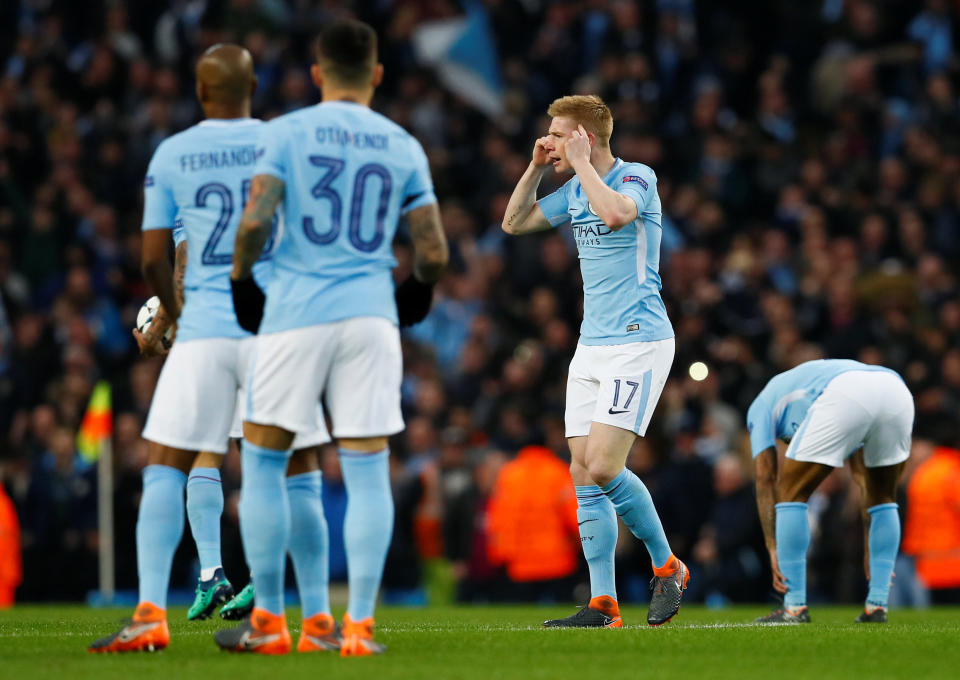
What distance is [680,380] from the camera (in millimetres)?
16172

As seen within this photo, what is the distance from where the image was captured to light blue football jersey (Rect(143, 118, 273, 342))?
698 centimetres

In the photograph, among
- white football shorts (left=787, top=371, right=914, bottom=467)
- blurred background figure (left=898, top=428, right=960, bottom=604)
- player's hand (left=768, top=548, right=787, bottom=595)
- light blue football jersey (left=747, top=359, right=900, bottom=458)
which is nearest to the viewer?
white football shorts (left=787, top=371, right=914, bottom=467)

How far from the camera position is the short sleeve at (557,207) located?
29.6 feet

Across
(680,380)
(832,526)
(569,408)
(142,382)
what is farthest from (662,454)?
(569,408)

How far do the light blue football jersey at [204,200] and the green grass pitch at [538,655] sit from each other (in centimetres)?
157

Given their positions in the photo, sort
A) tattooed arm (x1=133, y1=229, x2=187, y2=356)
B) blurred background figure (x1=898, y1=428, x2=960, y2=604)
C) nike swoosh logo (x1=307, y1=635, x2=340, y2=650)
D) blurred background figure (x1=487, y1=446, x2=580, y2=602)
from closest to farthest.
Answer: nike swoosh logo (x1=307, y1=635, x2=340, y2=650) → tattooed arm (x1=133, y1=229, x2=187, y2=356) → blurred background figure (x1=898, y1=428, x2=960, y2=604) → blurred background figure (x1=487, y1=446, x2=580, y2=602)

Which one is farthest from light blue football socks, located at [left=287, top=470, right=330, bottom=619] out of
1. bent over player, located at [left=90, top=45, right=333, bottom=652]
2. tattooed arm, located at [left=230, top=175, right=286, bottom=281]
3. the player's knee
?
the player's knee

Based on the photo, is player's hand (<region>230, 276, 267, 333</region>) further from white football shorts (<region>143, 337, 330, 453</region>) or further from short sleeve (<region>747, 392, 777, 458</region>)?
short sleeve (<region>747, 392, 777, 458</region>)

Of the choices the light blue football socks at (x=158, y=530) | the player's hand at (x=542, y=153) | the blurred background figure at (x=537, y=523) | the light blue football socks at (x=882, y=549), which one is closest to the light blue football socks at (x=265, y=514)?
the light blue football socks at (x=158, y=530)

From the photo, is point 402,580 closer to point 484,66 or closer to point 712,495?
point 712,495

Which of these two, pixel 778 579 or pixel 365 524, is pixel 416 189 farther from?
pixel 778 579

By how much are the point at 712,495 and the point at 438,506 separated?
3.09 meters

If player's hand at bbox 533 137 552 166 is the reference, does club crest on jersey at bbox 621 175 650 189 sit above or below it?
below

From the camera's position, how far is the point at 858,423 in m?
9.43
